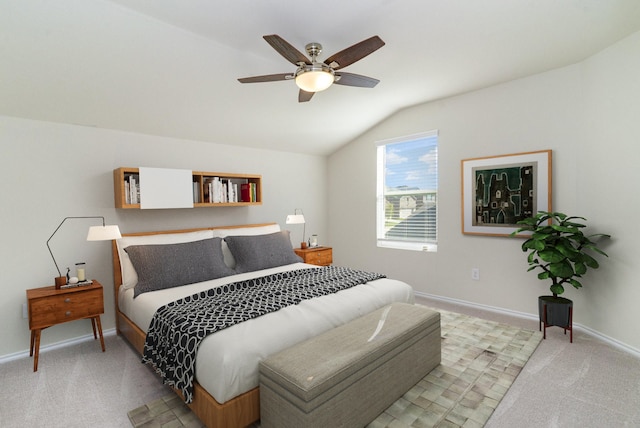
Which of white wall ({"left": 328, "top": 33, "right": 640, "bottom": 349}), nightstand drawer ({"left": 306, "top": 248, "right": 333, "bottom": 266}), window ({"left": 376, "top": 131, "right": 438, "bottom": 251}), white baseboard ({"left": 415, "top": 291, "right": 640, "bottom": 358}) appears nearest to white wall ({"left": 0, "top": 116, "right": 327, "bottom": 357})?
nightstand drawer ({"left": 306, "top": 248, "right": 333, "bottom": 266})

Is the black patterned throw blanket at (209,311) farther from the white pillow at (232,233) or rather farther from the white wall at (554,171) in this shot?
the white wall at (554,171)

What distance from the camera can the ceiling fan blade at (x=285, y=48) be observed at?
71.8 inches

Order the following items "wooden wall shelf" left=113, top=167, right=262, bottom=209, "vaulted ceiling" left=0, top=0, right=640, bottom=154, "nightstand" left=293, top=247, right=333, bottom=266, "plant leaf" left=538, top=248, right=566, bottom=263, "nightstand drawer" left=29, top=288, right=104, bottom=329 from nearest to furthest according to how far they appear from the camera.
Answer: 1. "vaulted ceiling" left=0, top=0, right=640, bottom=154
2. "nightstand drawer" left=29, top=288, right=104, bottom=329
3. "plant leaf" left=538, top=248, right=566, bottom=263
4. "wooden wall shelf" left=113, top=167, right=262, bottom=209
5. "nightstand" left=293, top=247, right=333, bottom=266

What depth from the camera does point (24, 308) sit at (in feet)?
9.18

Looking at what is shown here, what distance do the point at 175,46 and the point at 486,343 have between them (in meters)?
3.62

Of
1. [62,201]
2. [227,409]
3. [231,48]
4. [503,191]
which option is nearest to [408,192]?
[503,191]

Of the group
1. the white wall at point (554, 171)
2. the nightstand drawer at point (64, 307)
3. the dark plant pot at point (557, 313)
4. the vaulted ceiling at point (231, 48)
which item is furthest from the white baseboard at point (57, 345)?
the dark plant pot at point (557, 313)

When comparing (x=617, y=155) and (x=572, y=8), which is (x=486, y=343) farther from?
(x=572, y=8)

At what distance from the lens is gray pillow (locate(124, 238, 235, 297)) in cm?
286

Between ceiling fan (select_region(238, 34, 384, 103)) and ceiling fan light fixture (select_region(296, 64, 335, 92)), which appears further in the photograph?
ceiling fan light fixture (select_region(296, 64, 335, 92))

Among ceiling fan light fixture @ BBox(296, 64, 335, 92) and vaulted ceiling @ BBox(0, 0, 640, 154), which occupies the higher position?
vaulted ceiling @ BBox(0, 0, 640, 154)

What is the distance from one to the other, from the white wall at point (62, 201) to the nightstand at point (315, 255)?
1.30m

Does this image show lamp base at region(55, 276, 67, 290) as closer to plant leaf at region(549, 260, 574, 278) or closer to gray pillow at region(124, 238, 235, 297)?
gray pillow at region(124, 238, 235, 297)

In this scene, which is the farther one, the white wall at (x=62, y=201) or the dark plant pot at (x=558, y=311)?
the dark plant pot at (x=558, y=311)
